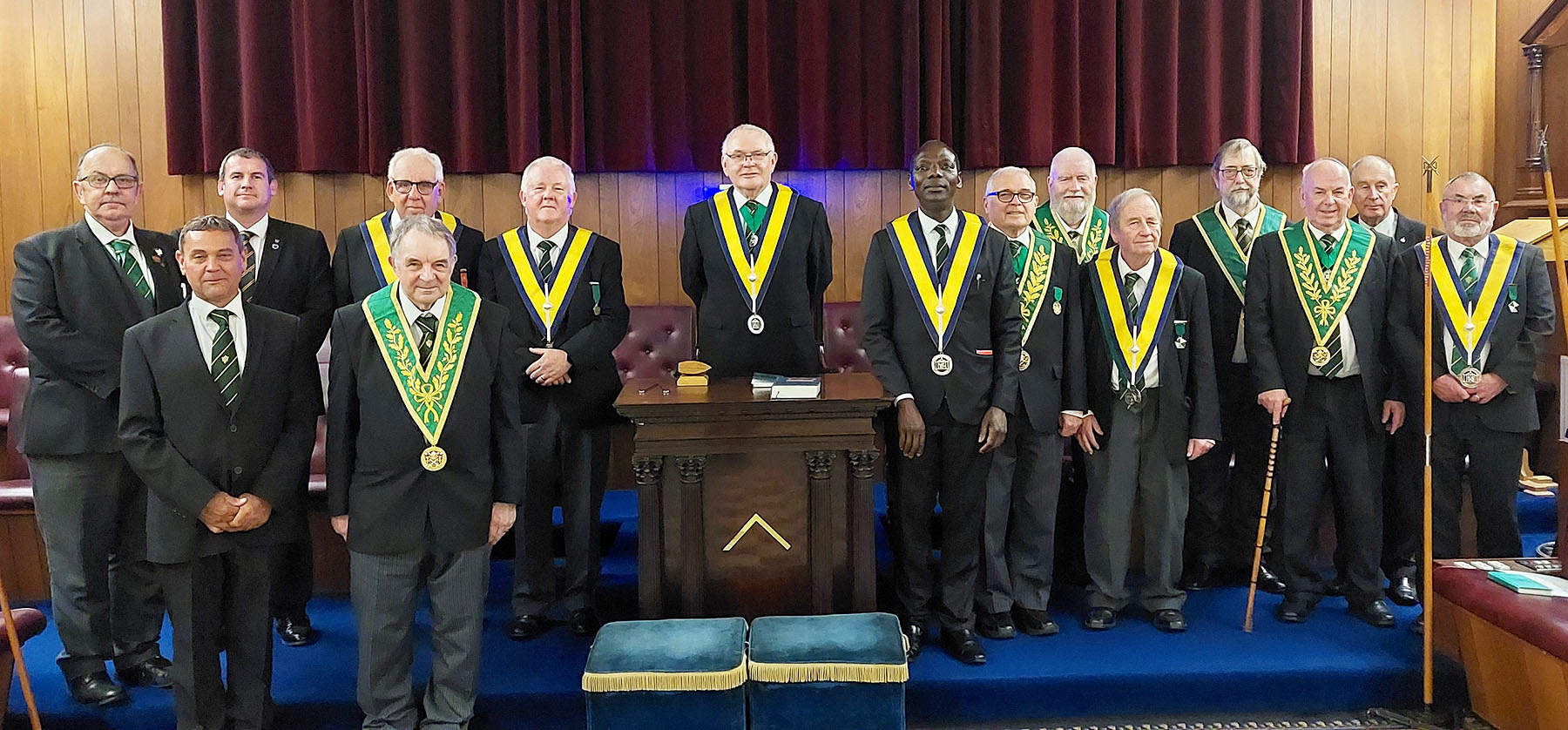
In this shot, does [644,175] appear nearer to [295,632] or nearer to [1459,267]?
[295,632]

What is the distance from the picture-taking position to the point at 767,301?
11.4ft

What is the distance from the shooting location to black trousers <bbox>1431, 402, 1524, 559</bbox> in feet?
10.8

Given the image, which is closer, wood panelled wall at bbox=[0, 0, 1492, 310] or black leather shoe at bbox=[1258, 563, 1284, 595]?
black leather shoe at bbox=[1258, 563, 1284, 595]

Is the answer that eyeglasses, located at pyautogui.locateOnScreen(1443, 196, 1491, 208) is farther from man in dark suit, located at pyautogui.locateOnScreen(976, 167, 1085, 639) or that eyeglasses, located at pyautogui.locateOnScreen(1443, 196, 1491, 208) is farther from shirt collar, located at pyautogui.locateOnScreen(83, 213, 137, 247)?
shirt collar, located at pyautogui.locateOnScreen(83, 213, 137, 247)

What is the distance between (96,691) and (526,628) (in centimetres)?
116

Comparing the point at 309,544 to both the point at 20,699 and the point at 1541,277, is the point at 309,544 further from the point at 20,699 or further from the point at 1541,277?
the point at 1541,277

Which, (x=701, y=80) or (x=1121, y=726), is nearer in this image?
(x=1121, y=726)

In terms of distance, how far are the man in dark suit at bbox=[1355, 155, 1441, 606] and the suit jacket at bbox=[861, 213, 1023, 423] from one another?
4.41 ft

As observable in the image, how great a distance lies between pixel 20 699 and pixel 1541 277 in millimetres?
4725

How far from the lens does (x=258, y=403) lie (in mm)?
2549

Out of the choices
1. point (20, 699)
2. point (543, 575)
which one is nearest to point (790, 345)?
point (543, 575)

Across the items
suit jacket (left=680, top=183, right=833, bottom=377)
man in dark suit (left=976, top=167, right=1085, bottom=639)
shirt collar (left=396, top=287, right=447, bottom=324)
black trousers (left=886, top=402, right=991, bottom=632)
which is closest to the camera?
shirt collar (left=396, top=287, right=447, bottom=324)

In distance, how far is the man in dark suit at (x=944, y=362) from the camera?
3107mm

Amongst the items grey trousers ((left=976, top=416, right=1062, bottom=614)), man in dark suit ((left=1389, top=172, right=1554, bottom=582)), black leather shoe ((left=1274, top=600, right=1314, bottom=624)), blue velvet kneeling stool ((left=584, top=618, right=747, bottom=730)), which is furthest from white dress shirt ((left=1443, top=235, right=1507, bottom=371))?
blue velvet kneeling stool ((left=584, top=618, right=747, bottom=730))
